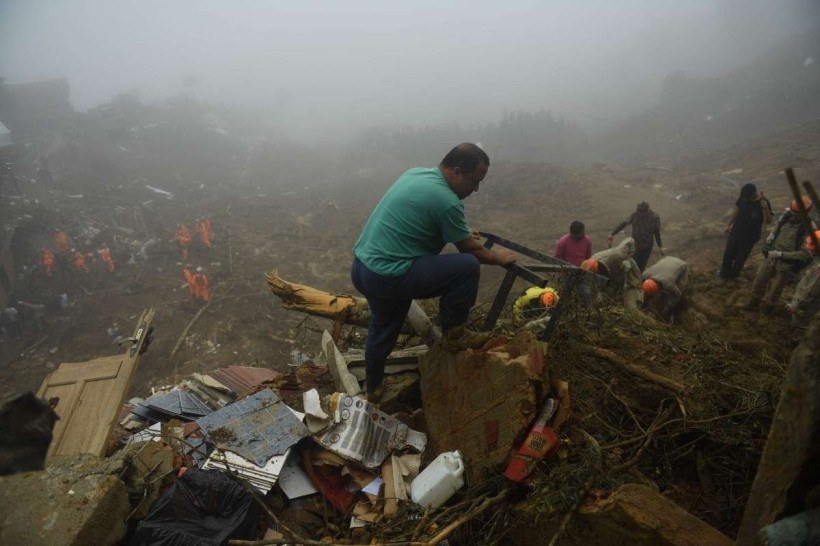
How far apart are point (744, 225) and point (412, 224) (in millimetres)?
6466

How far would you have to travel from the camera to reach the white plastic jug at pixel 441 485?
2312 millimetres

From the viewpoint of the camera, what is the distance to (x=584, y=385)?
2.78m

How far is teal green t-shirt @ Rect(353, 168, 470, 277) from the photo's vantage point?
251cm

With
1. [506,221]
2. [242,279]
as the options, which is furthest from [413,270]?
[506,221]

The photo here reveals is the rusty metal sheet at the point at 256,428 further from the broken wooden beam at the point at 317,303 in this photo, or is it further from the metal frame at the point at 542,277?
the metal frame at the point at 542,277

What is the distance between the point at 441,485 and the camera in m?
2.32

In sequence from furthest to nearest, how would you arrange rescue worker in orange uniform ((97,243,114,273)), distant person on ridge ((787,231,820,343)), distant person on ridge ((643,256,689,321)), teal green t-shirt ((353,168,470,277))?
rescue worker in orange uniform ((97,243,114,273)), distant person on ridge ((643,256,689,321)), distant person on ridge ((787,231,820,343)), teal green t-shirt ((353,168,470,277))

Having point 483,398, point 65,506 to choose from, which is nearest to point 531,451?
point 483,398

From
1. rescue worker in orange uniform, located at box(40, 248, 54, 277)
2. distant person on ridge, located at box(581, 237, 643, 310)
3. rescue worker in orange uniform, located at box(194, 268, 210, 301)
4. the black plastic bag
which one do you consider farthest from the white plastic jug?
rescue worker in orange uniform, located at box(40, 248, 54, 277)

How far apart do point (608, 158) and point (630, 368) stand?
19.8 meters

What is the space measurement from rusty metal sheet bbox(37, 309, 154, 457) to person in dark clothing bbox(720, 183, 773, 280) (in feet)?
25.7

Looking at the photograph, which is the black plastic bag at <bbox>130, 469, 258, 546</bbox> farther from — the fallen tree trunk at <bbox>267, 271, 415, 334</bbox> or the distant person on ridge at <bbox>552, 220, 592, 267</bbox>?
the distant person on ridge at <bbox>552, 220, 592, 267</bbox>

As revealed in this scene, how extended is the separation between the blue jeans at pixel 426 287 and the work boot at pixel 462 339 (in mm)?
43

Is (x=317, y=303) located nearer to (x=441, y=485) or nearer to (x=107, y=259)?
(x=441, y=485)
